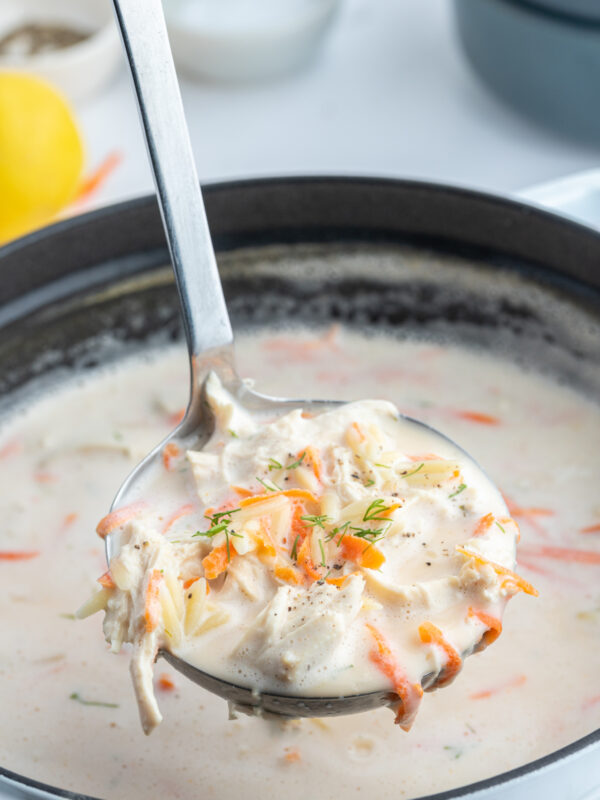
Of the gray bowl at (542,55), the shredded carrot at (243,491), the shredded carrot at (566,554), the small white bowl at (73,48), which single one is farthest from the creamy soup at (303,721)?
the small white bowl at (73,48)

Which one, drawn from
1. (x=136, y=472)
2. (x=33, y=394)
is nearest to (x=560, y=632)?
(x=136, y=472)

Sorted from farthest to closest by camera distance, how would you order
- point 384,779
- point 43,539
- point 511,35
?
point 511,35
point 43,539
point 384,779

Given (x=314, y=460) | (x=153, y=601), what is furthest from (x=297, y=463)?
(x=153, y=601)

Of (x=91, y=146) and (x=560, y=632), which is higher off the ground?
(x=91, y=146)

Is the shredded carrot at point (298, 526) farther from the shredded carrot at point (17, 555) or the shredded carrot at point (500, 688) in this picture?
the shredded carrot at point (17, 555)

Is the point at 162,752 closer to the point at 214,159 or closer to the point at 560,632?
the point at 560,632

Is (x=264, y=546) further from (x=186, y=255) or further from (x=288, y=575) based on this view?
(x=186, y=255)
